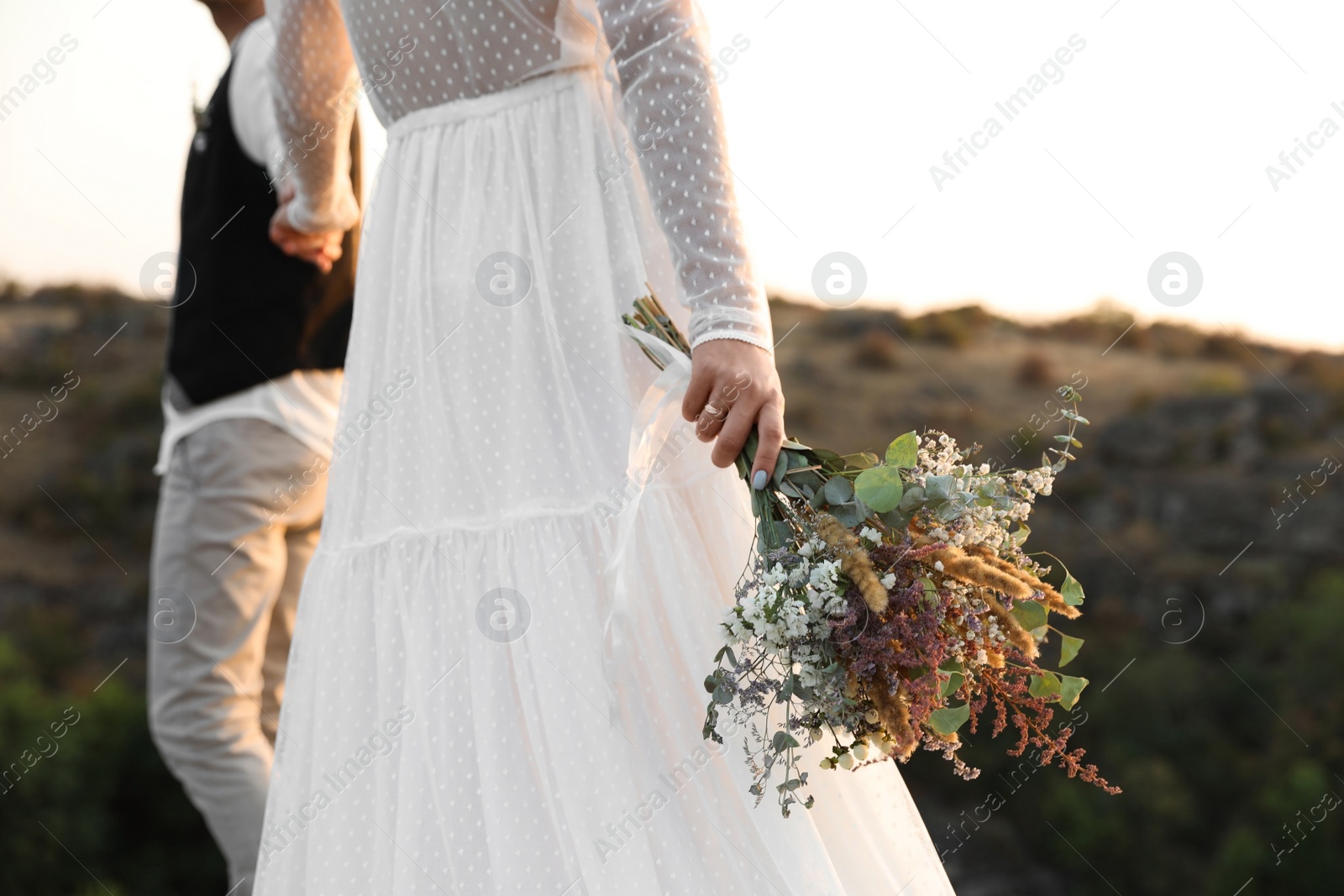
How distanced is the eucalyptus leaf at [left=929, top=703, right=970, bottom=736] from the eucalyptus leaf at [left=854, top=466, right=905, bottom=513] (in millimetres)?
194

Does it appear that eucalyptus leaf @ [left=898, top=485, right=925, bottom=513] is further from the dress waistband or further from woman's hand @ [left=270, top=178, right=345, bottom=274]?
woman's hand @ [left=270, top=178, right=345, bottom=274]

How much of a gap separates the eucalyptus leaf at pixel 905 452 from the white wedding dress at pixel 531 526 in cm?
16

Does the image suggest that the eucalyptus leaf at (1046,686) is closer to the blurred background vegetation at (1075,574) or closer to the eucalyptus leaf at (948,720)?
the eucalyptus leaf at (948,720)

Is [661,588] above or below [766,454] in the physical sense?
below

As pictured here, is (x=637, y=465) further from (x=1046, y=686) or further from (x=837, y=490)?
(x=1046, y=686)

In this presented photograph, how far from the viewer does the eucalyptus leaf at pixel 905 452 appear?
0.99 m

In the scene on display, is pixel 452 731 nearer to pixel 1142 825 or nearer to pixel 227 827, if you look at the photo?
pixel 227 827

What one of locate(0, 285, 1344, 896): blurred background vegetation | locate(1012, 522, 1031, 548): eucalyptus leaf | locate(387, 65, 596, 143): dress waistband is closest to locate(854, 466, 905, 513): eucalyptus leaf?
locate(1012, 522, 1031, 548): eucalyptus leaf

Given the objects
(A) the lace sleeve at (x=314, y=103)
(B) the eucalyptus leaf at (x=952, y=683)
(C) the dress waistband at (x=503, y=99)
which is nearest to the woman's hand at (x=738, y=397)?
(B) the eucalyptus leaf at (x=952, y=683)

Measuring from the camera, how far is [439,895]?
0.94 metres

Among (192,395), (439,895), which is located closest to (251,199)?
(192,395)

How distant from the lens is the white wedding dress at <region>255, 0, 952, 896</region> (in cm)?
96

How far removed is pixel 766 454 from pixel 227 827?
1.04 meters

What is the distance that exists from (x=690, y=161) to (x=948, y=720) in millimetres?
590
